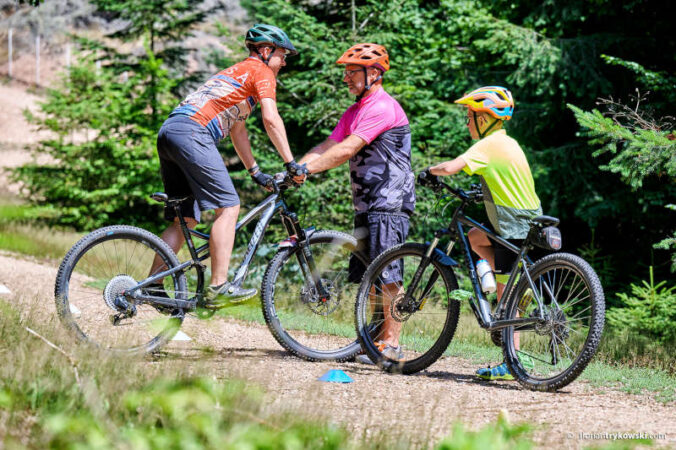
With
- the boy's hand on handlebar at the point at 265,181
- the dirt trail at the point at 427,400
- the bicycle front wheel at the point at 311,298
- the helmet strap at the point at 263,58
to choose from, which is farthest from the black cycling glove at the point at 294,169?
the dirt trail at the point at 427,400

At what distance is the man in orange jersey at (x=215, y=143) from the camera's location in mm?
5086

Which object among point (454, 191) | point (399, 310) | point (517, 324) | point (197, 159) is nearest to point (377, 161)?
point (454, 191)

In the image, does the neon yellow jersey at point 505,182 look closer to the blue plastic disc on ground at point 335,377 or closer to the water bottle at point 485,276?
the water bottle at point 485,276

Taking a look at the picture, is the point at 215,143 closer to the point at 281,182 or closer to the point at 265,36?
the point at 281,182

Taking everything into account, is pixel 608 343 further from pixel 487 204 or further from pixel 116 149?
pixel 116 149

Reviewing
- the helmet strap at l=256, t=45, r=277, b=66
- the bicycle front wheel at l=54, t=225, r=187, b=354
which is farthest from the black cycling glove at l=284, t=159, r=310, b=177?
A: the bicycle front wheel at l=54, t=225, r=187, b=354

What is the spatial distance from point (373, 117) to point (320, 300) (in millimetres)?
1389

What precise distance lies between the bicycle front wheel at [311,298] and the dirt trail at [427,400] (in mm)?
160

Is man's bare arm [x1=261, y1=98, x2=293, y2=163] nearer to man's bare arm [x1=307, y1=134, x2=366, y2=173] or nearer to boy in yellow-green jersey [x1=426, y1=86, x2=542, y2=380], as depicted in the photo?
man's bare arm [x1=307, y1=134, x2=366, y2=173]

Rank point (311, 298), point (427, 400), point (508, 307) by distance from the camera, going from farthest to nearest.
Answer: point (311, 298) < point (508, 307) < point (427, 400)

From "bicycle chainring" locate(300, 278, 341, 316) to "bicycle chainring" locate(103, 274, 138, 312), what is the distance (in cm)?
127

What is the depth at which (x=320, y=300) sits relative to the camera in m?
5.71

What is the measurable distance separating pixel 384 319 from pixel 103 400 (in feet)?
8.87

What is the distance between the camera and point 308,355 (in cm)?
556
